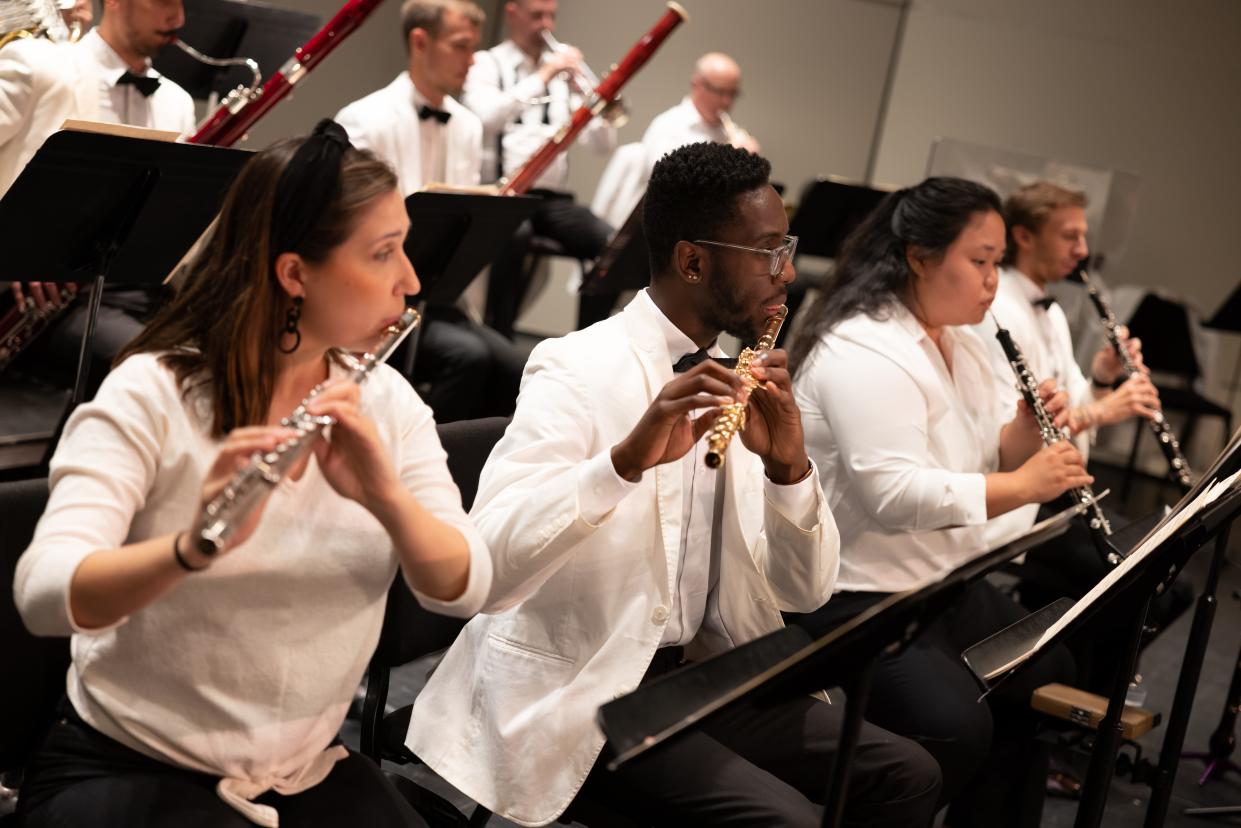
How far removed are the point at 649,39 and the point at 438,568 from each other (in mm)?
3394

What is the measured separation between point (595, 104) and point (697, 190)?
250 cm

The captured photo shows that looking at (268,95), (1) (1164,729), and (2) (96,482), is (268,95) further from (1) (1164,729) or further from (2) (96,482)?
(1) (1164,729)

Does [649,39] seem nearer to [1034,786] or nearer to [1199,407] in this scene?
[1034,786]

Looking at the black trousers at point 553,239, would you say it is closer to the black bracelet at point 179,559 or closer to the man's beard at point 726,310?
the man's beard at point 726,310

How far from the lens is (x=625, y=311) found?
85.2 inches

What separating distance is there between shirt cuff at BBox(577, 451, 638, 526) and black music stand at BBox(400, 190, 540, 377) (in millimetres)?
1780

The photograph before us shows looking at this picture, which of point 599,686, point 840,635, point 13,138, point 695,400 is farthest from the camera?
point 13,138

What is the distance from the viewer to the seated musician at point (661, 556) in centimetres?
187

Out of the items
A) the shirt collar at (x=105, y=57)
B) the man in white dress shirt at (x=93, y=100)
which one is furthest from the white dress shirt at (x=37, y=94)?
the shirt collar at (x=105, y=57)

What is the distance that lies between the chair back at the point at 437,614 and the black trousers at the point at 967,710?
2.18ft

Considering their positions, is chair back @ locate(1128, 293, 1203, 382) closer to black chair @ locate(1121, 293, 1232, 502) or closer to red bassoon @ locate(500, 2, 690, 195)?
black chair @ locate(1121, 293, 1232, 502)

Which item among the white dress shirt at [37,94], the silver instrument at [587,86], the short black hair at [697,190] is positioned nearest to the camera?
the short black hair at [697,190]

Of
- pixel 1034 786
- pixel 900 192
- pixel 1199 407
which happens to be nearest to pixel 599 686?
pixel 1034 786

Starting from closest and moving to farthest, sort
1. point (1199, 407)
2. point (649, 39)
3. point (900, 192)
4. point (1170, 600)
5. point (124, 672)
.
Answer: point (124, 672) → point (900, 192) → point (1170, 600) → point (649, 39) → point (1199, 407)
